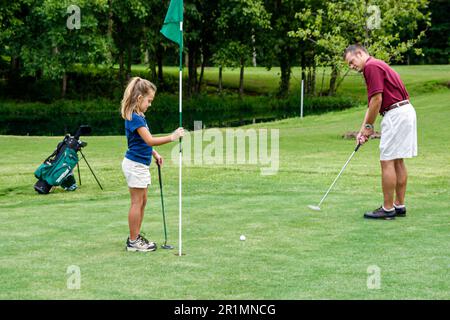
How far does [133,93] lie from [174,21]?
3.01 ft

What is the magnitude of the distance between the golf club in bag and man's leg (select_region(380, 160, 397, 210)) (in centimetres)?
568

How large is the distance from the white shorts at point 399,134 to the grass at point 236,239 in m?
0.87

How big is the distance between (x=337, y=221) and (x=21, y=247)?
3.89m

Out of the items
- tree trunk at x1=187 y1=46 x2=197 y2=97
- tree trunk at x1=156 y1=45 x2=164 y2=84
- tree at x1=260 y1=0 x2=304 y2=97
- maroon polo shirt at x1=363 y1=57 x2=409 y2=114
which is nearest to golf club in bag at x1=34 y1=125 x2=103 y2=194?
maroon polo shirt at x1=363 y1=57 x2=409 y2=114

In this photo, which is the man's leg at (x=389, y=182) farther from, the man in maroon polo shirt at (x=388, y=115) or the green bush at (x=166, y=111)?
the green bush at (x=166, y=111)

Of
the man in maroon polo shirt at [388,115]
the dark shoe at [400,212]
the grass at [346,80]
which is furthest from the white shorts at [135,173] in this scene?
the grass at [346,80]

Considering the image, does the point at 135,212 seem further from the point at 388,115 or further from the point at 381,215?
the point at 388,115

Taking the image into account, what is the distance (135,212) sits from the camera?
8188 millimetres

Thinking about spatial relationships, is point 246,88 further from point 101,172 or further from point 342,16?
point 101,172

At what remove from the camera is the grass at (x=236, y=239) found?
6.60 m

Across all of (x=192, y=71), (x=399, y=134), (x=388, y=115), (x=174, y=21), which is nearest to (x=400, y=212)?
(x=399, y=134)

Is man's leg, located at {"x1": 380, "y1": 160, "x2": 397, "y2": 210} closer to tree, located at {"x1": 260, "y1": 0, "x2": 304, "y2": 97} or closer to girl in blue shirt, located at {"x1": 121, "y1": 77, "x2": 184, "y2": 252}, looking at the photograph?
girl in blue shirt, located at {"x1": 121, "y1": 77, "x2": 184, "y2": 252}

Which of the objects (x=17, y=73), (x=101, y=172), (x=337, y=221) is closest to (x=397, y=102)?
(x=337, y=221)

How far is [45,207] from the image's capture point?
11.5 m
